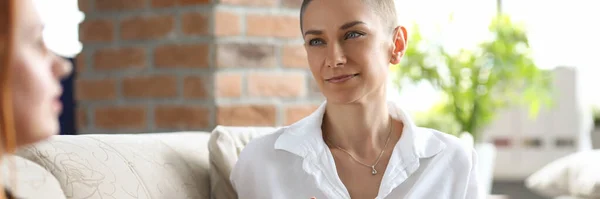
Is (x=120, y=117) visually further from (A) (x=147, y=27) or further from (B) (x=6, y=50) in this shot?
(B) (x=6, y=50)

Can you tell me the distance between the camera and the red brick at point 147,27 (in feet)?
7.98

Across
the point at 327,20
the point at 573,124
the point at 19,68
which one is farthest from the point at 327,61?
the point at 573,124

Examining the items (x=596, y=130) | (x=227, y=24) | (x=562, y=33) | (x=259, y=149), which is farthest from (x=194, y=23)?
(x=596, y=130)

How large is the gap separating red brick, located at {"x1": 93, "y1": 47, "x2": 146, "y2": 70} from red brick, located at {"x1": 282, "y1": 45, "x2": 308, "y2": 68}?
39 centimetres

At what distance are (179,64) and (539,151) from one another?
4.39 m

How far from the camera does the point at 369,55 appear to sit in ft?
5.63

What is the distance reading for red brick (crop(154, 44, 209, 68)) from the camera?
237 centimetres

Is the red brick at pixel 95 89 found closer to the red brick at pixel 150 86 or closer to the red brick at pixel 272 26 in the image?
the red brick at pixel 150 86

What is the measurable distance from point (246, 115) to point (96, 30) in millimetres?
527

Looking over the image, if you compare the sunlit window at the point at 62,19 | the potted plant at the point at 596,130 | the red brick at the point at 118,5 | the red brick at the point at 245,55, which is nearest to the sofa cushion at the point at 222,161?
the red brick at the point at 245,55

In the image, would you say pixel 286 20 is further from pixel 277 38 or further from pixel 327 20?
pixel 327 20

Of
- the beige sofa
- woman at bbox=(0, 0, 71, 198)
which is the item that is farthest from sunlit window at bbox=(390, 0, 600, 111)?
woman at bbox=(0, 0, 71, 198)

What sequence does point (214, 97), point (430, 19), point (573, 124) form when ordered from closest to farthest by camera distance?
point (214, 97), point (430, 19), point (573, 124)

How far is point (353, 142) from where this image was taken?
183cm
